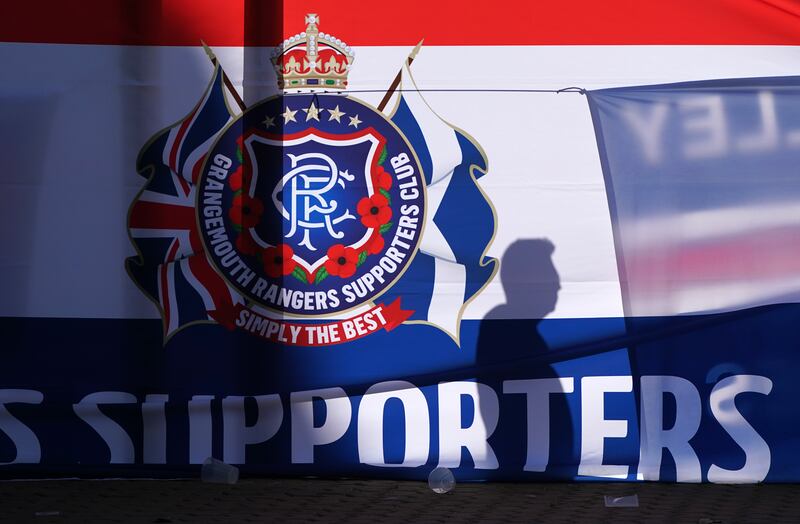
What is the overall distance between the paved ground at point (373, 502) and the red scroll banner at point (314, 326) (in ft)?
2.27

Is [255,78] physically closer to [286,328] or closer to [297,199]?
[297,199]

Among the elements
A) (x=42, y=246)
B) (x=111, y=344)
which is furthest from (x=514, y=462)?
(x=42, y=246)

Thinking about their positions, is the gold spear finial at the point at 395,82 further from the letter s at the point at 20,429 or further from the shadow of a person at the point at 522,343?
the letter s at the point at 20,429

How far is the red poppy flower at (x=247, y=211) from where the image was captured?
17.0 ft

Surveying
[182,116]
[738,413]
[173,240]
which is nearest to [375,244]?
[173,240]

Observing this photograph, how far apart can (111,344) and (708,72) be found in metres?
3.13

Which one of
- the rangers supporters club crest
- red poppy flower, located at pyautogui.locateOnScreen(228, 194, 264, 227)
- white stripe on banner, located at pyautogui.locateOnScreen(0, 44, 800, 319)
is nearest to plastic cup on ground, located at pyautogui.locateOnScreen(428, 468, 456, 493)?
the rangers supporters club crest

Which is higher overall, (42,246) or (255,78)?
(255,78)

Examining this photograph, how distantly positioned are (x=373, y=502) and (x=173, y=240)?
157 centimetres

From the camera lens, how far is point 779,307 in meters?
5.07

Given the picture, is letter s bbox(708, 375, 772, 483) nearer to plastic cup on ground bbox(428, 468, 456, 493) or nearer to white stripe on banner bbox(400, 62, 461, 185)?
plastic cup on ground bbox(428, 468, 456, 493)

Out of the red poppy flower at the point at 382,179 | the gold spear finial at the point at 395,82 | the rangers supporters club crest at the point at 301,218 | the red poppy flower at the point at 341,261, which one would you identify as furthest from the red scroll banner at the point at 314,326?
the gold spear finial at the point at 395,82

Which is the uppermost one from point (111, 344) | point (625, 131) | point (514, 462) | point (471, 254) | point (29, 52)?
point (29, 52)

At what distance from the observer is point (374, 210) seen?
17.0ft
